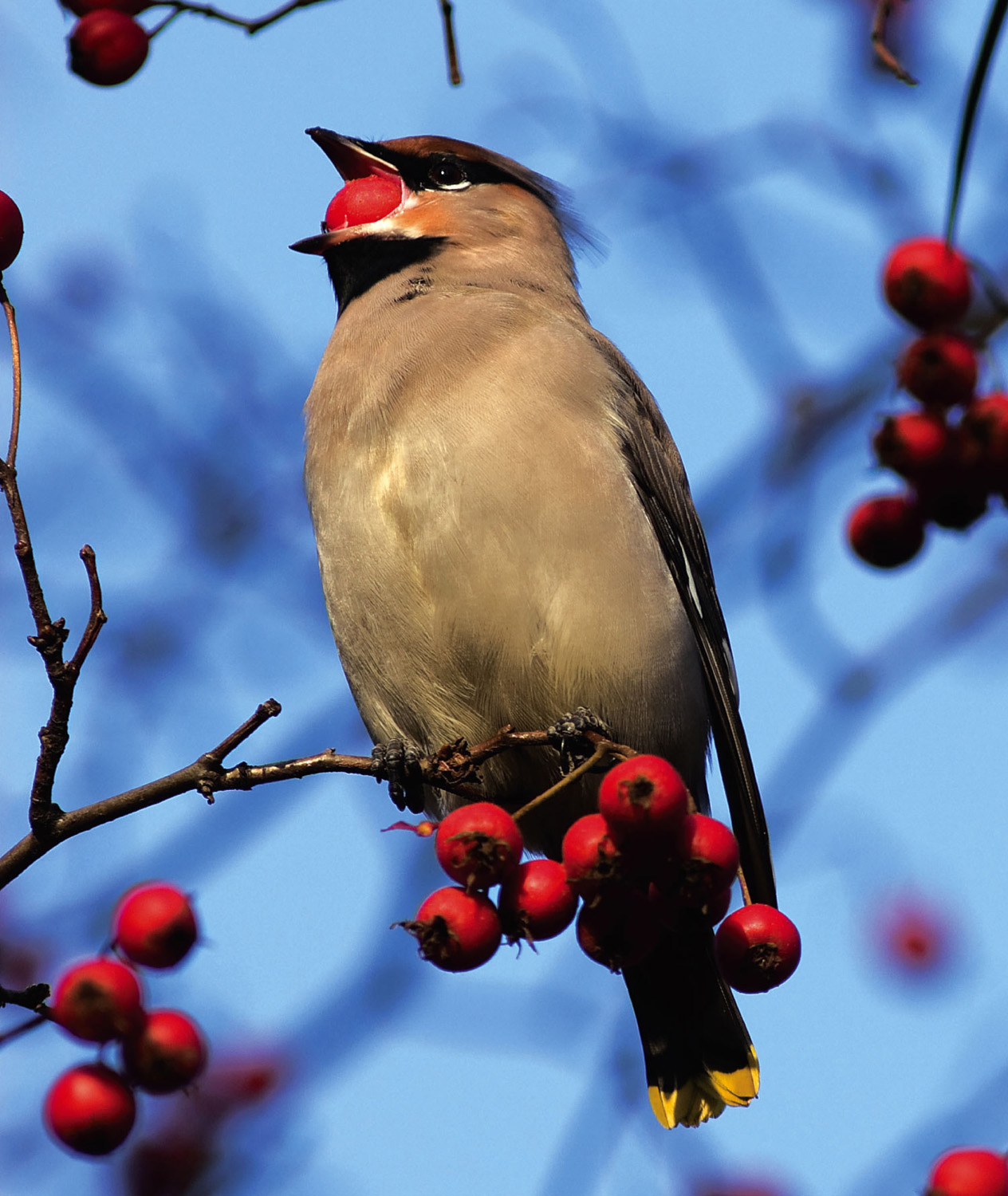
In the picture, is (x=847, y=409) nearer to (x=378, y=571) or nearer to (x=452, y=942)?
(x=378, y=571)

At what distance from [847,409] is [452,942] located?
2.76 metres

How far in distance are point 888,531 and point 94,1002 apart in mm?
1711

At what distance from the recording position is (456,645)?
3.99 meters

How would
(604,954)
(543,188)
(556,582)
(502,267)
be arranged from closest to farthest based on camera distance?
(604,954), (556,582), (502,267), (543,188)

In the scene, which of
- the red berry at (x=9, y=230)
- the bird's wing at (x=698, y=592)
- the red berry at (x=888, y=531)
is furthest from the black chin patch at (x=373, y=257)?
the red berry at (x=888, y=531)

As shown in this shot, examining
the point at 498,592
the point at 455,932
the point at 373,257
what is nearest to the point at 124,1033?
the point at 455,932

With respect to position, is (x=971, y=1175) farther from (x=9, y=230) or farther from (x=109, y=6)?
(x=109, y=6)

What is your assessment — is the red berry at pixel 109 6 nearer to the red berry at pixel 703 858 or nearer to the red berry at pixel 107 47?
the red berry at pixel 107 47

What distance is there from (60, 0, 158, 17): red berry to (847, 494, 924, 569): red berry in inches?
69.8

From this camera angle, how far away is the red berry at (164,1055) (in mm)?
2484

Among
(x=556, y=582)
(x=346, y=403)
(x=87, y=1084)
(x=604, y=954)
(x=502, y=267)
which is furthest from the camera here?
(x=502, y=267)

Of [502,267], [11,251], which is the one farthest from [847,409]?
[11,251]

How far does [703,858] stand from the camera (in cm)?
281

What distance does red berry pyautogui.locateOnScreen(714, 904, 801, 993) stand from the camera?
311 centimetres
